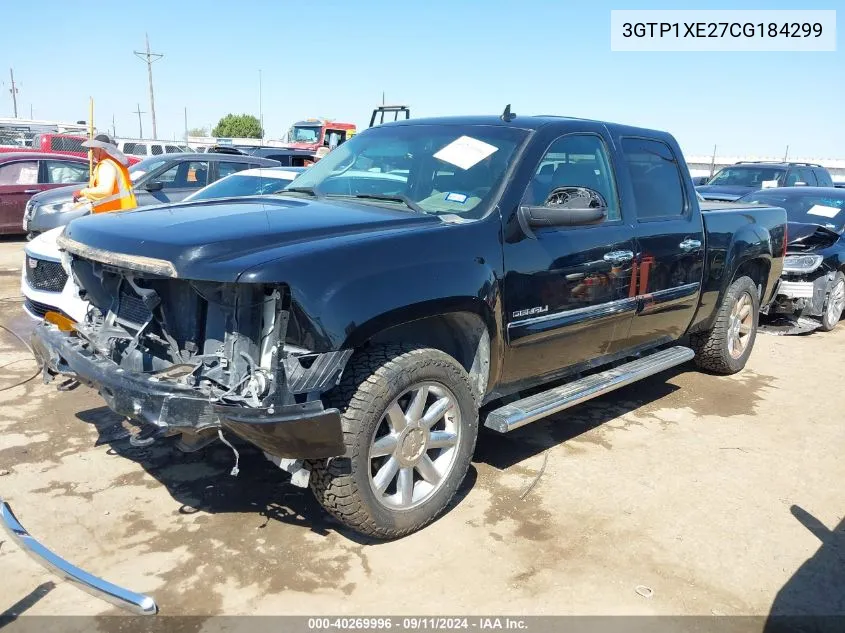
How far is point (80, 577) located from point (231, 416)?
0.86 meters

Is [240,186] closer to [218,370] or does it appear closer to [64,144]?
[218,370]

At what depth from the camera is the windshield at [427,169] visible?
3.65 m

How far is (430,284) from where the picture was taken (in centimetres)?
309

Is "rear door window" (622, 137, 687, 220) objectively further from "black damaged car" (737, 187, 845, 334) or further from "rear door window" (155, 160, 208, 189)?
"rear door window" (155, 160, 208, 189)

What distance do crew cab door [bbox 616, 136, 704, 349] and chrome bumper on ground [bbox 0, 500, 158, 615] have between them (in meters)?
3.08

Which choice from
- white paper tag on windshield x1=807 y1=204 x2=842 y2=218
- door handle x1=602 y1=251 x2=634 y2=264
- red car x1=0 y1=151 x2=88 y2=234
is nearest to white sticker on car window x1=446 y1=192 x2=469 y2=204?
door handle x1=602 y1=251 x2=634 y2=264

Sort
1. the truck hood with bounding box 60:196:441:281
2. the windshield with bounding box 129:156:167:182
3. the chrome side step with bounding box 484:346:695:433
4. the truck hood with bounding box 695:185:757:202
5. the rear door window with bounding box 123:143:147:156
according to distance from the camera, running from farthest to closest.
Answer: the rear door window with bounding box 123:143:147:156, the truck hood with bounding box 695:185:757:202, the windshield with bounding box 129:156:167:182, the chrome side step with bounding box 484:346:695:433, the truck hood with bounding box 60:196:441:281

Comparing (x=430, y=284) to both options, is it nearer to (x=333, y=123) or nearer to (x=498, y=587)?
(x=498, y=587)

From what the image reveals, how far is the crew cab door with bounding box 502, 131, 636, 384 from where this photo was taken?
358 cm

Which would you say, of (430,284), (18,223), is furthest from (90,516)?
(18,223)

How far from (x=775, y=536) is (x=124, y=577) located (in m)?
3.00

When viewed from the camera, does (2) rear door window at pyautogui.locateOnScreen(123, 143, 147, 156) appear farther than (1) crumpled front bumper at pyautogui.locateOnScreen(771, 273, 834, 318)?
Yes

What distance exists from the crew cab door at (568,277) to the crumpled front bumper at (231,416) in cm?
123

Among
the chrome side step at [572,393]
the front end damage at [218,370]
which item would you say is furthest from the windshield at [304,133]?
the front end damage at [218,370]
